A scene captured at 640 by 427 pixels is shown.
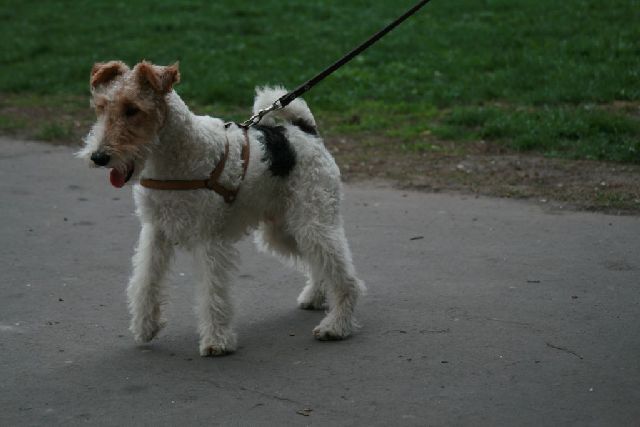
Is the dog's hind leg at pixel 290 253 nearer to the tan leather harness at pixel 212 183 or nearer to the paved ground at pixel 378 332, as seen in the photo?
the paved ground at pixel 378 332

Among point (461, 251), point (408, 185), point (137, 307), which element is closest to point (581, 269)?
point (461, 251)

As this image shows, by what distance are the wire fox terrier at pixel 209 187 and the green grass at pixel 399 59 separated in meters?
4.59

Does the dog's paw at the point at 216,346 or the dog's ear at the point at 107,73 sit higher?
the dog's ear at the point at 107,73

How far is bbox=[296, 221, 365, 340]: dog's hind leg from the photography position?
5191 millimetres

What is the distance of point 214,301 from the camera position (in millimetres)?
4988

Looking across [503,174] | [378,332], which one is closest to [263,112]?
[378,332]

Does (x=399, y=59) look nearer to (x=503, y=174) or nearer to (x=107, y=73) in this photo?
(x=503, y=174)

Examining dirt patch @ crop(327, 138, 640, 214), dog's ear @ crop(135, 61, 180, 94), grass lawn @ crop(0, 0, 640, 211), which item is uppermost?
dog's ear @ crop(135, 61, 180, 94)

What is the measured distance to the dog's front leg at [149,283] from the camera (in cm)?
507

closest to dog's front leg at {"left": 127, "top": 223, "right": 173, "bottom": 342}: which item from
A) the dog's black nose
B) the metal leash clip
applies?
the dog's black nose

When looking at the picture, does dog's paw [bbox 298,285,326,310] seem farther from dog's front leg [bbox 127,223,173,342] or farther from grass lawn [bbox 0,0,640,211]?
grass lawn [bbox 0,0,640,211]

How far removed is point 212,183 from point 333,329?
44.9 inches

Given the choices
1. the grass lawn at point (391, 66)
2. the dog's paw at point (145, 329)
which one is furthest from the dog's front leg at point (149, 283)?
the grass lawn at point (391, 66)

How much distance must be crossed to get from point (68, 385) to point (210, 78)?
8886 millimetres
